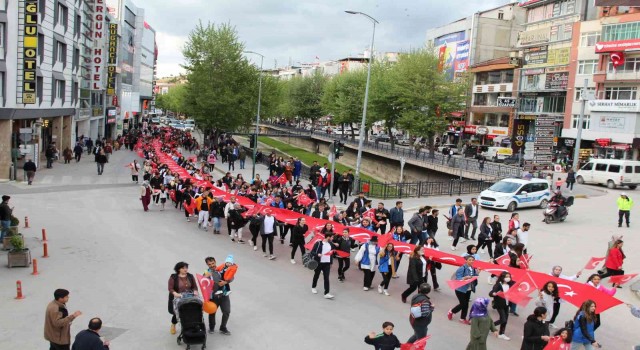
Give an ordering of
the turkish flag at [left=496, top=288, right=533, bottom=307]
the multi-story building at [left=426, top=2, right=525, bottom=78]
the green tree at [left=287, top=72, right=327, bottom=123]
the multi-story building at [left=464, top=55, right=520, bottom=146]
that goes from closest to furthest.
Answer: the turkish flag at [left=496, top=288, right=533, bottom=307] → the multi-story building at [left=464, top=55, right=520, bottom=146] → the multi-story building at [left=426, top=2, right=525, bottom=78] → the green tree at [left=287, top=72, right=327, bottom=123]

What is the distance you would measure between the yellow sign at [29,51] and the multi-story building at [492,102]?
50.6 m

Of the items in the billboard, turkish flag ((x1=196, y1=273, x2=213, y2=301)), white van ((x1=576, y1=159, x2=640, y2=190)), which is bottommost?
turkish flag ((x1=196, y1=273, x2=213, y2=301))

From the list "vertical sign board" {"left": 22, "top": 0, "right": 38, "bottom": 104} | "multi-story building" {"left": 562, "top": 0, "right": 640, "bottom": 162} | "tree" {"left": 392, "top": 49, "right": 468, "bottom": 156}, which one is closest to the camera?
"vertical sign board" {"left": 22, "top": 0, "right": 38, "bottom": 104}

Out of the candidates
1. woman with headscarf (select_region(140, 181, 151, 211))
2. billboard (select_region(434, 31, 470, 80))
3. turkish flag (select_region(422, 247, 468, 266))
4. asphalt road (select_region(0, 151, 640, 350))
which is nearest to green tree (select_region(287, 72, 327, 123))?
billboard (select_region(434, 31, 470, 80))

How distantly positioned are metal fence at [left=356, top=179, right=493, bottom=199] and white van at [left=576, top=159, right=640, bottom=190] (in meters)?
10.1

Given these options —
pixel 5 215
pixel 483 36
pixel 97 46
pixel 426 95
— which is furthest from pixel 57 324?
pixel 483 36

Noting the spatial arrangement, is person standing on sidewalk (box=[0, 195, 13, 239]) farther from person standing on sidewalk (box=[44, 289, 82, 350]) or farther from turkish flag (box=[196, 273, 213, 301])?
person standing on sidewalk (box=[44, 289, 82, 350])

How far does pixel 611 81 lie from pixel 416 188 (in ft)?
98.4

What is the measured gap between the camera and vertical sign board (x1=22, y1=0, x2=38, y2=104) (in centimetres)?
3106

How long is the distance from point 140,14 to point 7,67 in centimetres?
6437

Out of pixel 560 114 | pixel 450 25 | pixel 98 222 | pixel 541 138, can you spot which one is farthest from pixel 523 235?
pixel 450 25

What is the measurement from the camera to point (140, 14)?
9062cm

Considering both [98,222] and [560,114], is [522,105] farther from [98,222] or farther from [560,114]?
[98,222]

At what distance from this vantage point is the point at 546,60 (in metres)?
63.0
